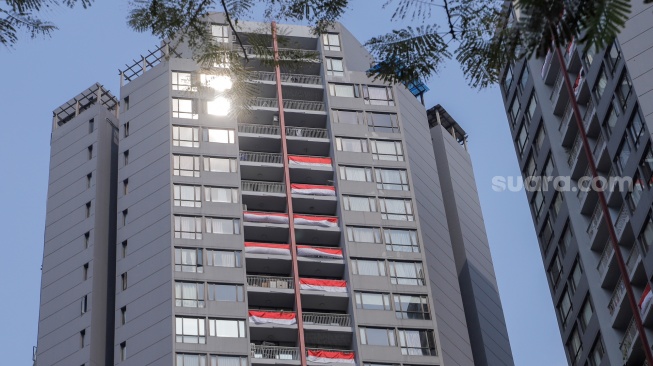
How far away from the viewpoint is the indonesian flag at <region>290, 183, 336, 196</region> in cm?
8338

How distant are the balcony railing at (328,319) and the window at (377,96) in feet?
65.9

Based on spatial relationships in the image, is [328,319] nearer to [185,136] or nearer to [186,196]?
[186,196]

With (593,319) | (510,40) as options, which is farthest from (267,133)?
(510,40)

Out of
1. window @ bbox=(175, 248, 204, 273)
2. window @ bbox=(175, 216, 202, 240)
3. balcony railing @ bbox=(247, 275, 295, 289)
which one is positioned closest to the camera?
window @ bbox=(175, 248, 204, 273)

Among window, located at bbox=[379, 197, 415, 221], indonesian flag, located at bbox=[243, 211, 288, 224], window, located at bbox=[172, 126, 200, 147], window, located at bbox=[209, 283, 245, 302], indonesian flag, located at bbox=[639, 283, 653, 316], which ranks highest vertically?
window, located at bbox=[172, 126, 200, 147]

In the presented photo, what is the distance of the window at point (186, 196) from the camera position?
8056 centimetres

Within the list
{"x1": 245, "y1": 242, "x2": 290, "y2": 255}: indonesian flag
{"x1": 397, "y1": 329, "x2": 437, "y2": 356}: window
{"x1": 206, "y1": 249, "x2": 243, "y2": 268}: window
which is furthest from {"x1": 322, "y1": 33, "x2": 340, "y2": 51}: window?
{"x1": 397, "y1": 329, "x2": 437, "y2": 356}: window

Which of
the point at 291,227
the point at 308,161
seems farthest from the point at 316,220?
the point at 308,161

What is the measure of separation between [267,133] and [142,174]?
10367 millimetres

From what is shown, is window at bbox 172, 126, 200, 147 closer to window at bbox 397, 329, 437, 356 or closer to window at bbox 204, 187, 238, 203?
window at bbox 204, 187, 238, 203

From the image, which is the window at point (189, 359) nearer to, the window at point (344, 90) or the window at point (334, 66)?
the window at point (344, 90)

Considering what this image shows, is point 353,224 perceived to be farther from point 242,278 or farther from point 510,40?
point 510,40

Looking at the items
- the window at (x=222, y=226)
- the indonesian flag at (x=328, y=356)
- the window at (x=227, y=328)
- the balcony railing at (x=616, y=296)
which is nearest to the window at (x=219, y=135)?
the window at (x=222, y=226)

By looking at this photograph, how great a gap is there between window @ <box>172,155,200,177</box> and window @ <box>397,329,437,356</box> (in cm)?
1838
